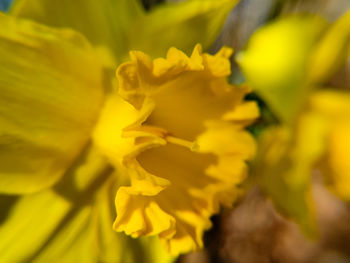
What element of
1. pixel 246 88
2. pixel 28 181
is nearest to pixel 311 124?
pixel 246 88

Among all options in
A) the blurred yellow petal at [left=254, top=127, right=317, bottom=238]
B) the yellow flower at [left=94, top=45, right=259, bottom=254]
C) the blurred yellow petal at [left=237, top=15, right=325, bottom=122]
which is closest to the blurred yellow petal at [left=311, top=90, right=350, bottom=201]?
the blurred yellow petal at [left=254, top=127, right=317, bottom=238]

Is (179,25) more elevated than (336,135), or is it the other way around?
(179,25)

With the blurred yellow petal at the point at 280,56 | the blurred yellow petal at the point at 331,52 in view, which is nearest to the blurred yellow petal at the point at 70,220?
the blurred yellow petal at the point at 280,56

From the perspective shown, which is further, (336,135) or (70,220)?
(336,135)

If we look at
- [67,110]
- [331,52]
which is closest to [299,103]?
[331,52]

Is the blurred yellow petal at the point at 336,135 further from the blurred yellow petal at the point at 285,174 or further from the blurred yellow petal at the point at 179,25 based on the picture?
the blurred yellow petal at the point at 179,25

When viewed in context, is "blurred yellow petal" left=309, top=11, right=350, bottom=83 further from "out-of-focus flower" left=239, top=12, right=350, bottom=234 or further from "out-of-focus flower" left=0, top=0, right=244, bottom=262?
"out-of-focus flower" left=0, top=0, right=244, bottom=262

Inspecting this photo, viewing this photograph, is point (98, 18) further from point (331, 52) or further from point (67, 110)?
point (331, 52)
